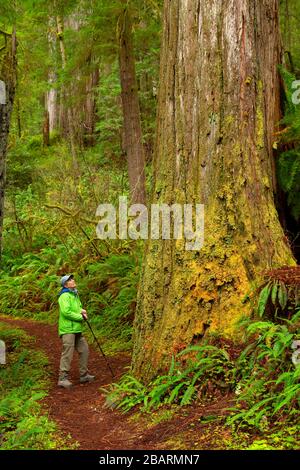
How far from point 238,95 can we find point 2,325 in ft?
22.6

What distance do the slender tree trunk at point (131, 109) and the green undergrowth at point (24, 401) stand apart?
163 inches

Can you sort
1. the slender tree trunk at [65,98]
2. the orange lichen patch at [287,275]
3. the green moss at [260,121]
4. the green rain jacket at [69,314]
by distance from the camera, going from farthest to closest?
the slender tree trunk at [65,98]
the green rain jacket at [69,314]
the green moss at [260,121]
the orange lichen patch at [287,275]

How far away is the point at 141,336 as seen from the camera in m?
5.90

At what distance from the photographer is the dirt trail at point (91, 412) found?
4.68 metres

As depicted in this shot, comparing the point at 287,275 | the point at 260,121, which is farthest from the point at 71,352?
the point at 260,121

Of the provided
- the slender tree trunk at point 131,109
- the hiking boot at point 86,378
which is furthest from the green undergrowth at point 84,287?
the slender tree trunk at point 131,109

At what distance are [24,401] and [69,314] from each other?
5.19 ft

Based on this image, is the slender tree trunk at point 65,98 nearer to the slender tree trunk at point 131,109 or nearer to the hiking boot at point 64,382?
the slender tree trunk at point 131,109

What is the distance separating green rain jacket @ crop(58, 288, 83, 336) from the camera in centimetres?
728

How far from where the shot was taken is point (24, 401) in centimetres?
590

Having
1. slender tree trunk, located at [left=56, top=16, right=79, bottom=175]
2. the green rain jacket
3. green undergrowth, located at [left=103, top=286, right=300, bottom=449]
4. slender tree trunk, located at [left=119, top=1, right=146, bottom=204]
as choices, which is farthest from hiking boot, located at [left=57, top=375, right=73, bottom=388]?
slender tree trunk, located at [left=56, top=16, right=79, bottom=175]

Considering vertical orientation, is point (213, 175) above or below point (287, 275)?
above

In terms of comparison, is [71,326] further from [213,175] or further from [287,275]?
[287,275]
